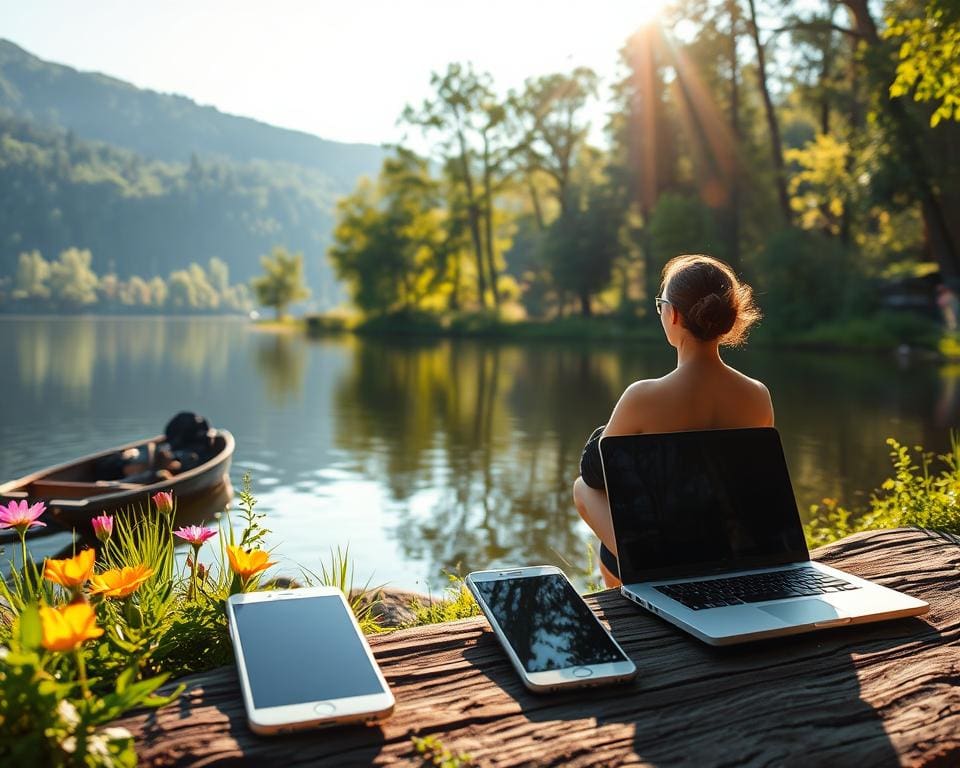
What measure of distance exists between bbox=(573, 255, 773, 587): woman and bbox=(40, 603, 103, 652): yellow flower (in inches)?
70.7

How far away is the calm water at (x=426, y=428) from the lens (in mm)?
9508

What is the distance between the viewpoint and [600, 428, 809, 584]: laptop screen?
231cm

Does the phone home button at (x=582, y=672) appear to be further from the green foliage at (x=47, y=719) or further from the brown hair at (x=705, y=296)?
the brown hair at (x=705, y=296)

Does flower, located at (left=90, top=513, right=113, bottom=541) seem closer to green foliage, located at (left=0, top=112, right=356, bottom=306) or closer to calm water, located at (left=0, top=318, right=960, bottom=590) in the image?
calm water, located at (left=0, top=318, right=960, bottom=590)

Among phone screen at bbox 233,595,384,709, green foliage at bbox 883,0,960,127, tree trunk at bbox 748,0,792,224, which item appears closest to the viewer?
phone screen at bbox 233,595,384,709

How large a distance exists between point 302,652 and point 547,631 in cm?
54

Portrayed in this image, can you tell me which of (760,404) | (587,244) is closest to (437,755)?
(760,404)

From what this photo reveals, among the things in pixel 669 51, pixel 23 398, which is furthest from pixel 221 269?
pixel 23 398

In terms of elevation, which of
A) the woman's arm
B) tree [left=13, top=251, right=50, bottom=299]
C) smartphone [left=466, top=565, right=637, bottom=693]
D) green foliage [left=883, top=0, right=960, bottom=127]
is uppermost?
tree [left=13, top=251, right=50, bottom=299]

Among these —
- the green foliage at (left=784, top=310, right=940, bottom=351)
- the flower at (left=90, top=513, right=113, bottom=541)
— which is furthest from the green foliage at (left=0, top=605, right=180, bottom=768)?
the green foliage at (left=784, top=310, right=940, bottom=351)

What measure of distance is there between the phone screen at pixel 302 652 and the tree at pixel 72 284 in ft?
404

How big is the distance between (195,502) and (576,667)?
8.90 m

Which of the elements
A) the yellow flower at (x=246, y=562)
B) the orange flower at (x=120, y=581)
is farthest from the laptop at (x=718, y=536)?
the orange flower at (x=120, y=581)

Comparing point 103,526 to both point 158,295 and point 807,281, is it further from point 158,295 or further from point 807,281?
point 158,295
